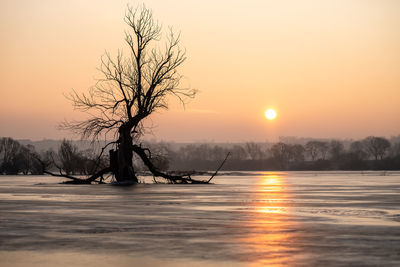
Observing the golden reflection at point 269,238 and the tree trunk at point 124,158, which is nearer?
the golden reflection at point 269,238

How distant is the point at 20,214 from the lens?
18.5 metres

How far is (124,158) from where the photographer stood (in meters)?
46.9

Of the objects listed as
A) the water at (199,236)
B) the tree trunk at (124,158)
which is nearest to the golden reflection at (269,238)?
the water at (199,236)

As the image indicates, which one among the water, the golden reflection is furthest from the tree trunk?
the golden reflection

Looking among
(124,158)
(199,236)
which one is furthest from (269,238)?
(124,158)

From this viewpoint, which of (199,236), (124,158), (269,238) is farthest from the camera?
(124,158)

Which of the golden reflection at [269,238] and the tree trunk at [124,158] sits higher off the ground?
the tree trunk at [124,158]

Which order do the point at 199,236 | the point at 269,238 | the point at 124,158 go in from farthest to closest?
the point at 124,158
the point at 199,236
the point at 269,238

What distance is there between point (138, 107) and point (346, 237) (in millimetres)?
35469

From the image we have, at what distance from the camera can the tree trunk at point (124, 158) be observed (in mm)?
46844

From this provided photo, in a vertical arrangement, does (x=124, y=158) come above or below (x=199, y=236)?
above

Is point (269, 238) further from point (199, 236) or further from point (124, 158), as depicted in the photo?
point (124, 158)

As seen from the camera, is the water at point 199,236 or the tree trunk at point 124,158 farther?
the tree trunk at point 124,158

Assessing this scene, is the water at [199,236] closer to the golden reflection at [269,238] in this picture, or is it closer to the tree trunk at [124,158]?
the golden reflection at [269,238]
